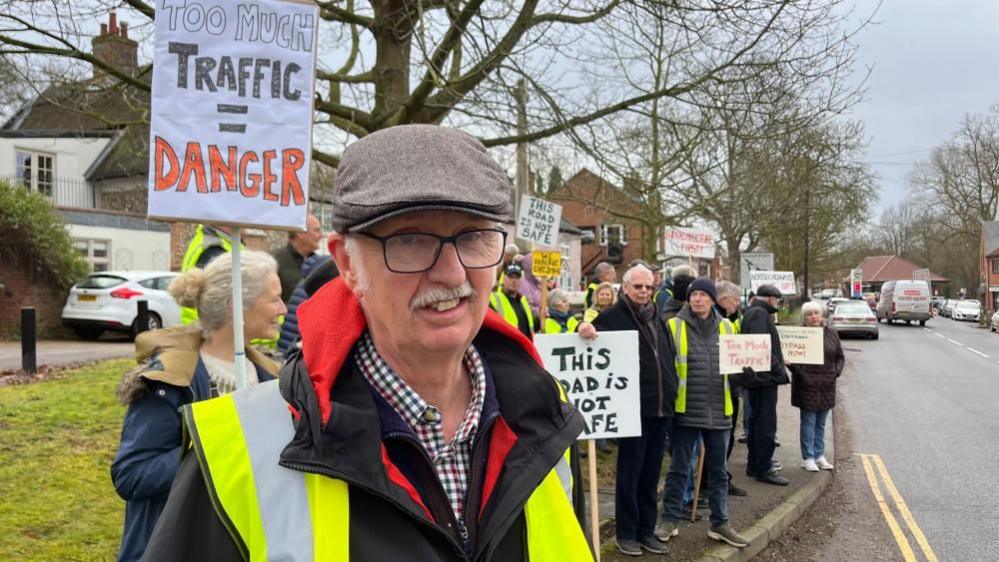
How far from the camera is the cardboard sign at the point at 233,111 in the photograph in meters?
3.21

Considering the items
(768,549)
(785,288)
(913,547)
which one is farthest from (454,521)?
(785,288)

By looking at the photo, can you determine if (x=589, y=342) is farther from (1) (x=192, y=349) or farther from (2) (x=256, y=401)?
(2) (x=256, y=401)

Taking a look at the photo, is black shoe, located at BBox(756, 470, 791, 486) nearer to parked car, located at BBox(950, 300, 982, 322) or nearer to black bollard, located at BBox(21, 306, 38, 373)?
black bollard, located at BBox(21, 306, 38, 373)

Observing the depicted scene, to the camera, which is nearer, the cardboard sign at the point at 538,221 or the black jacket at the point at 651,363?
the black jacket at the point at 651,363

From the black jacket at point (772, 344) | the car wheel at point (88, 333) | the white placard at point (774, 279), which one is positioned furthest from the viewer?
the white placard at point (774, 279)

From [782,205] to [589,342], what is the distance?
11414mm

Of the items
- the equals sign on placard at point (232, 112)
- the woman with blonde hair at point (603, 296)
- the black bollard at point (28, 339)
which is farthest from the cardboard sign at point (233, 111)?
the black bollard at point (28, 339)

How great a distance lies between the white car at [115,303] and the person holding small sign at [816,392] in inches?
515

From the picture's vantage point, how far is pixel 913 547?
253 inches

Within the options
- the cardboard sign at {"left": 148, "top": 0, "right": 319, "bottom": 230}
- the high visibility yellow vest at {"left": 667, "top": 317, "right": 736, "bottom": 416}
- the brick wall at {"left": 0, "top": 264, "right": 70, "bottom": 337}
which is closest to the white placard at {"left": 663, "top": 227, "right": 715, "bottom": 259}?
the high visibility yellow vest at {"left": 667, "top": 317, "right": 736, "bottom": 416}

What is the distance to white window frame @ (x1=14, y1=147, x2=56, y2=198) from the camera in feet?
80.6

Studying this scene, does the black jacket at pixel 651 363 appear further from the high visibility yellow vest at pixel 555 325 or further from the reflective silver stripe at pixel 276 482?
the reflective silver stripe at pixel 276 482

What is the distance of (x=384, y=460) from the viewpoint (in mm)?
1360

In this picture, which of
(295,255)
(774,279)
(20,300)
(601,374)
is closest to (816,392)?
(601,374)
